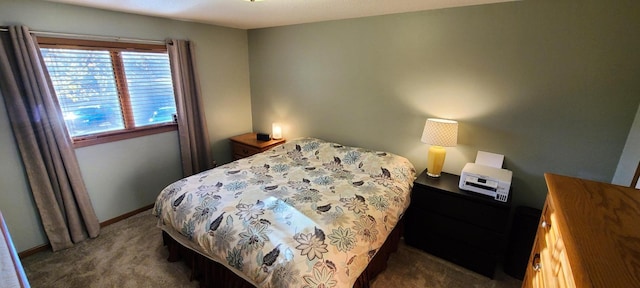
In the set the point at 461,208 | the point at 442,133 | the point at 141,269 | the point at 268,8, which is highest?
the point at 268,8

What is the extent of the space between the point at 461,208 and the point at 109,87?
328cm

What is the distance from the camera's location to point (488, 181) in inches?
76.0

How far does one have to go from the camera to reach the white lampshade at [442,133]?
2.11 m

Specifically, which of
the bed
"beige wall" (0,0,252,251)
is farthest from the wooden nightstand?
the bed

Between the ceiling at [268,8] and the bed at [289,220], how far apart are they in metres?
1.31

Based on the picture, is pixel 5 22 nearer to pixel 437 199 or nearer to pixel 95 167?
pixel 95 167

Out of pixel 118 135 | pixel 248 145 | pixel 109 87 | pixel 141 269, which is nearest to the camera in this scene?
pixel 141 269

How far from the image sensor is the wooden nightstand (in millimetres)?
3223

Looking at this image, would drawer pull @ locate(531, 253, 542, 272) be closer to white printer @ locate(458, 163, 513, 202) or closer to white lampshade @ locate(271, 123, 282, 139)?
white printer @ locate(458, 163, 513, 202)

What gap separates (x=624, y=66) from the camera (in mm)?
1690

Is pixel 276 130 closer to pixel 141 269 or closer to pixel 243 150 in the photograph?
pixel 243 150

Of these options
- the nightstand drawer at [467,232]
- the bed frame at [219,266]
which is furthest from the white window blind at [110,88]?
the nightstand drawer at [467,232]

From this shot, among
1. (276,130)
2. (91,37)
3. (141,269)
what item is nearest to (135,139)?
(91,37)

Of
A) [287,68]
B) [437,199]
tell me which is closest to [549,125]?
[437,199]
